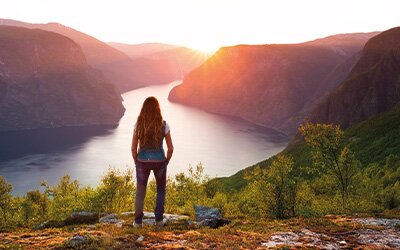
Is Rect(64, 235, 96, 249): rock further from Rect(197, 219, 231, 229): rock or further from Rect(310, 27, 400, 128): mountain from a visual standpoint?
Rect(310, 27, 400, 128): mountain

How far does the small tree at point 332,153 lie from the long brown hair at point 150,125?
57.6ft

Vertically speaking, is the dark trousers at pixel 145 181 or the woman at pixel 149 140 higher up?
the woman at pixel 149 140

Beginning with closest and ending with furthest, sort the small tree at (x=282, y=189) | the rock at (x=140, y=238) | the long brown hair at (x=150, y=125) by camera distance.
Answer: the rock at (x=140, y=238) → the long brown hair at (x=150, y=125) → the small tree at (x=282, y=189)

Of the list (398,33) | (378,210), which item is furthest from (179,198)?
(398,33)

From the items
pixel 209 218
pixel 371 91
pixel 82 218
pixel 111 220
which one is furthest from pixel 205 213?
pixel 371 91

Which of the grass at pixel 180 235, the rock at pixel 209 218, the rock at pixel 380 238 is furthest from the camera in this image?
the rock at pixel 209 218

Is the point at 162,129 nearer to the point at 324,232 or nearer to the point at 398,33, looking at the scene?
the point at 324,232

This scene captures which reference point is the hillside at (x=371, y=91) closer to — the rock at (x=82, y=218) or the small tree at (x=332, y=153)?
the small tree at (x=332, y=153)

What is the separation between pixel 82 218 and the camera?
17.3m

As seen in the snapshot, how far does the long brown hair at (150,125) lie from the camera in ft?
45.2

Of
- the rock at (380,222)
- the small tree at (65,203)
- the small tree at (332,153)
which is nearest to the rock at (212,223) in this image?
the rock at (380,222)

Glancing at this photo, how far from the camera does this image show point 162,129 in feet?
46.1

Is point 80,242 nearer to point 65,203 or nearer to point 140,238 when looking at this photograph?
point 140,238

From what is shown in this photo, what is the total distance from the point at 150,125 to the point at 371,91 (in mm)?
165971
